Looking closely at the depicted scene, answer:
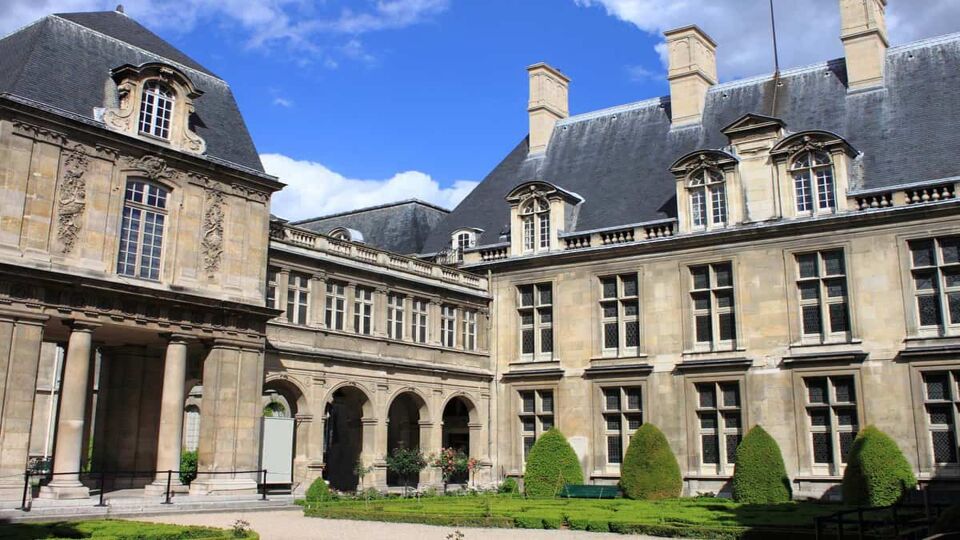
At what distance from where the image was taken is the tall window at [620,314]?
28.2 metres

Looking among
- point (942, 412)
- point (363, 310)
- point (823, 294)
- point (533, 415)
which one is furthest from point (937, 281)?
point (363, 310)

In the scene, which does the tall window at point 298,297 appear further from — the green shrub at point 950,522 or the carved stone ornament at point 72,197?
the green shrub at point 950,522

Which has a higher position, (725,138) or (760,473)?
(725,138)

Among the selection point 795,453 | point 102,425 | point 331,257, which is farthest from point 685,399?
point 102,425

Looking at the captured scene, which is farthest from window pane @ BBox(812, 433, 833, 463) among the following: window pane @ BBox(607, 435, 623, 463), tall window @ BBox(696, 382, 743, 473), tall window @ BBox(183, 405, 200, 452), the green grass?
tall window @ BBox(183, 405, 200, 452)

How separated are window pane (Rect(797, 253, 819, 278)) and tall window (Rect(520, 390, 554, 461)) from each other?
28.0 feet

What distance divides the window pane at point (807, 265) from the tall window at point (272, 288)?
14427mm

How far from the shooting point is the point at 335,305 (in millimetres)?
25391

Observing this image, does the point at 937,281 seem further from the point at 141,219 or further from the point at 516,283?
the point at 141,219

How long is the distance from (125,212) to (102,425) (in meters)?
5.56

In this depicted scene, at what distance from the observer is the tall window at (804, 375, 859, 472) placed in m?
24.3

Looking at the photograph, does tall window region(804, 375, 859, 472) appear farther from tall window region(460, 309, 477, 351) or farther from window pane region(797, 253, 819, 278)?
tall window region(460, 309, 477, 351)

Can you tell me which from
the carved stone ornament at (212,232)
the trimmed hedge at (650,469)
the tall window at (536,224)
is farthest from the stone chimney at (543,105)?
the carved stone ornament at (212,232)

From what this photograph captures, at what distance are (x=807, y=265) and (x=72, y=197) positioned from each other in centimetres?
1895
